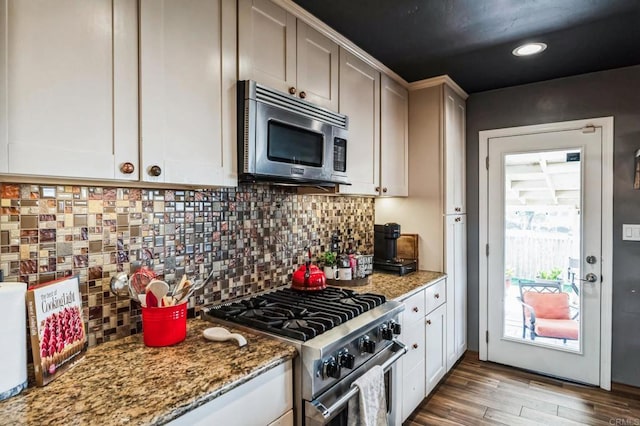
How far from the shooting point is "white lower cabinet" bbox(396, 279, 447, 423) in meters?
2.20

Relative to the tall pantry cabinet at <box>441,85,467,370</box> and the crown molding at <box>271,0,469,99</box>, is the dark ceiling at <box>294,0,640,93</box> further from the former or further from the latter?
the tall pantry cabinet at <box>441,85,467,370</box>

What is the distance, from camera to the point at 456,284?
3025 millimetres

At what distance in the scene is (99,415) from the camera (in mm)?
903

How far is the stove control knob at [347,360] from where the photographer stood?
57.4 inches

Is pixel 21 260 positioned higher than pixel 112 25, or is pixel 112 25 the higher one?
pixel 112 25

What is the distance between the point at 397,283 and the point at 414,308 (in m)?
0.21

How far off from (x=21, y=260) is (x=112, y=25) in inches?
31.3

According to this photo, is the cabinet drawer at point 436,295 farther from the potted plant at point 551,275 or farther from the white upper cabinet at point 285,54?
the white upper cabinet at point 285,54

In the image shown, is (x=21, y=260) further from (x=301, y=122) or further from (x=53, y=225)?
(x=301, y=122)

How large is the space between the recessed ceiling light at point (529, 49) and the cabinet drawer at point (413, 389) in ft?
6.77

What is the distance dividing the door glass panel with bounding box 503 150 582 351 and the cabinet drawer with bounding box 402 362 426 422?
1.15 m

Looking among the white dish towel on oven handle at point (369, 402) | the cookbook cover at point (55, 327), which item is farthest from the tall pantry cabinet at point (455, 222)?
the cookbook cover at point (55, 327)

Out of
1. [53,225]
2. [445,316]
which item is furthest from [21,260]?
[445,316]

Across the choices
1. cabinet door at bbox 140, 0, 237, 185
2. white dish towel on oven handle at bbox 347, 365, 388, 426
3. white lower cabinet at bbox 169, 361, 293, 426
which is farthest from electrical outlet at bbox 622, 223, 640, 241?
cabinet door at bbox 140, 0, 237, 185
